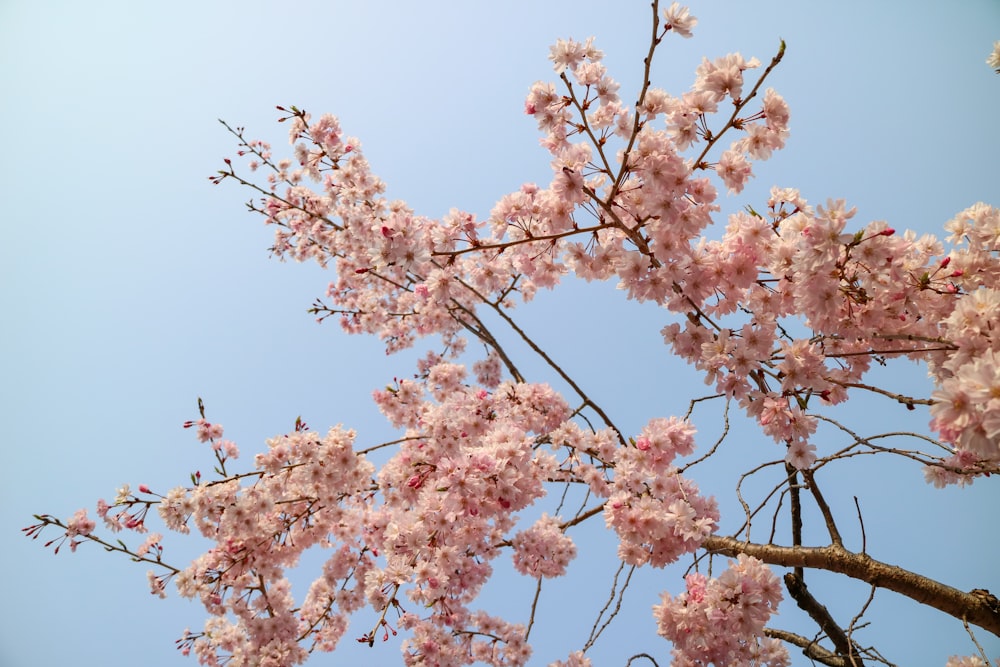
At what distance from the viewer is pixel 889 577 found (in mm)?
2986

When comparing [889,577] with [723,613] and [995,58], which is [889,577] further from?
[995,58]

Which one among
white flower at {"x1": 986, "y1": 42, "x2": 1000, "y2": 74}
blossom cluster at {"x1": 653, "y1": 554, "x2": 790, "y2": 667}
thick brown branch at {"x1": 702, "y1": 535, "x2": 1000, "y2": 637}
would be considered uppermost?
white flower at {"x1": 986, "y1": 42, "x2": 1000, "y2": 74}

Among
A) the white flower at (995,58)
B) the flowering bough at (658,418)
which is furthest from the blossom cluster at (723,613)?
the white flower at (995,58)

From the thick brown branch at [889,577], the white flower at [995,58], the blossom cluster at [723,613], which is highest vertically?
the white flower at [995,58]

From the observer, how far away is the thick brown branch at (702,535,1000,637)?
111 inches

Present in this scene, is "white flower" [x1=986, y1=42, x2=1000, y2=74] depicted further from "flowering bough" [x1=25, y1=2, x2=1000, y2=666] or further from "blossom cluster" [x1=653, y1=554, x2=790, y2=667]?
"blossom cluster" [x1=653, y1=554, x2=790, y2=667]

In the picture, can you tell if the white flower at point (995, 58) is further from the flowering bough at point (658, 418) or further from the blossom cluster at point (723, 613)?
the blossom cluster at point (723, 613)

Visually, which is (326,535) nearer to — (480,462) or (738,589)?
(480,462)

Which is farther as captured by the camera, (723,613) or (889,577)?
(889,577)

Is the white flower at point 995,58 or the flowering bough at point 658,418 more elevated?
the white flower at point 995,58

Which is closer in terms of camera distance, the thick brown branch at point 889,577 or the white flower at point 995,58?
the white flower at point 995,58

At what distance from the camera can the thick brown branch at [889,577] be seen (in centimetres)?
283

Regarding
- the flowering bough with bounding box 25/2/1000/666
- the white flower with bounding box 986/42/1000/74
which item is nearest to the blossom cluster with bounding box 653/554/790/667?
the flowering bough with bounding box 25/2/1000/666

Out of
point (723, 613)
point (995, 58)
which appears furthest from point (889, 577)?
point (995, 58)
